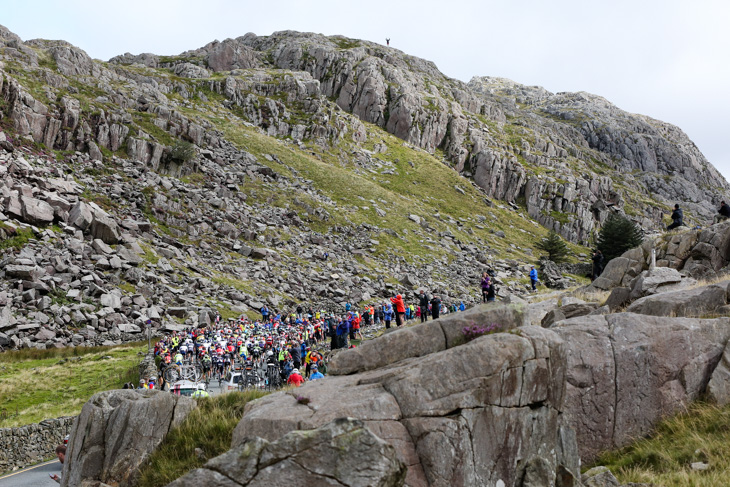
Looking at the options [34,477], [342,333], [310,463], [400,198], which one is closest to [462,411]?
[310,463]

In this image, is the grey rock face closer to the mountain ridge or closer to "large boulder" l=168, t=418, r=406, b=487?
"large boulder" l=168, t=418, r=406, b=487

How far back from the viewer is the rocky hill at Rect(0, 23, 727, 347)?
48094mm

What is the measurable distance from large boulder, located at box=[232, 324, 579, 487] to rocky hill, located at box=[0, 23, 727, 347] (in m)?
39.6

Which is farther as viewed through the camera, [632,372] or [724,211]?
[724,211]

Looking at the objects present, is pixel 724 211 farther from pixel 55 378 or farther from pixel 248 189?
pixel 248 189

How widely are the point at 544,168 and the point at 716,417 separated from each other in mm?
149074

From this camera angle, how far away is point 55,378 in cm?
3241

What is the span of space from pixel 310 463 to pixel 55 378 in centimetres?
3420

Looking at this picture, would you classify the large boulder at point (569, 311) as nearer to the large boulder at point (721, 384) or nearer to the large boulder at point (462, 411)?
the large boulder at point (721, 384)

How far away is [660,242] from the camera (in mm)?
28516

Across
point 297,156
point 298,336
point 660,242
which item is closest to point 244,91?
point 297,156

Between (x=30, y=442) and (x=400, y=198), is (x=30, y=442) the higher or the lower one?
the lower one

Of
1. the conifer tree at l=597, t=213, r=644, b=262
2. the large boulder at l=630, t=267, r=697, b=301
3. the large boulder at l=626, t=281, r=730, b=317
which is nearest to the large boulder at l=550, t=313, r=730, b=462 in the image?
the large boulder at l=626, t=281, r=730, b=317

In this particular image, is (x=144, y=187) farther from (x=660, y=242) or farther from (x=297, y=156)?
(x=660, y=242)
